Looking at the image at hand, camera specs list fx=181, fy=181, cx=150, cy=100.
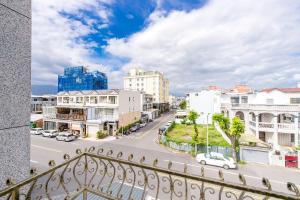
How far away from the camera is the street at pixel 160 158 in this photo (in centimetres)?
1359

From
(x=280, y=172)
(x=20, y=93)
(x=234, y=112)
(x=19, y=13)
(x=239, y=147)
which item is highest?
(x=19, y=13)

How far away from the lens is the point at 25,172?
3.33 metres

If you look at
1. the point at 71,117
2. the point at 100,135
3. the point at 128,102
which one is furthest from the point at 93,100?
the point at 100,135

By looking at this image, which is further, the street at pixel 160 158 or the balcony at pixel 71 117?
the balcony at pixel 71 117

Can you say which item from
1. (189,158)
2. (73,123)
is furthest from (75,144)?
(189,158)

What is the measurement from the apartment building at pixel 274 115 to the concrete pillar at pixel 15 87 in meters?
24.1

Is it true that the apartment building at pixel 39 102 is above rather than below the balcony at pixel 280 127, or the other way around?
above

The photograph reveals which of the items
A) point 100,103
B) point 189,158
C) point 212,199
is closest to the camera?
point 212,199

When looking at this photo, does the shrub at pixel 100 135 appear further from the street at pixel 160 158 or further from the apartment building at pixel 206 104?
the apartment building at pixel 206 104

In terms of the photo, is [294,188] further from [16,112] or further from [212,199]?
[212,199]

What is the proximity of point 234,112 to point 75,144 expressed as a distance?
2361cm

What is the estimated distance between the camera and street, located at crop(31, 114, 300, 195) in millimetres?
13586

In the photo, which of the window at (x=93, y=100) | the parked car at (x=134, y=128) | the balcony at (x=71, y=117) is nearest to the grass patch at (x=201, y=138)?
the parked car at (x=134, y=128)

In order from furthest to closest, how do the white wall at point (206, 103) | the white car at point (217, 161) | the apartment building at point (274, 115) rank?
the white wall at point (206, 103) → the apartment building at point (274, 115) → the white car at point (217, 161)
